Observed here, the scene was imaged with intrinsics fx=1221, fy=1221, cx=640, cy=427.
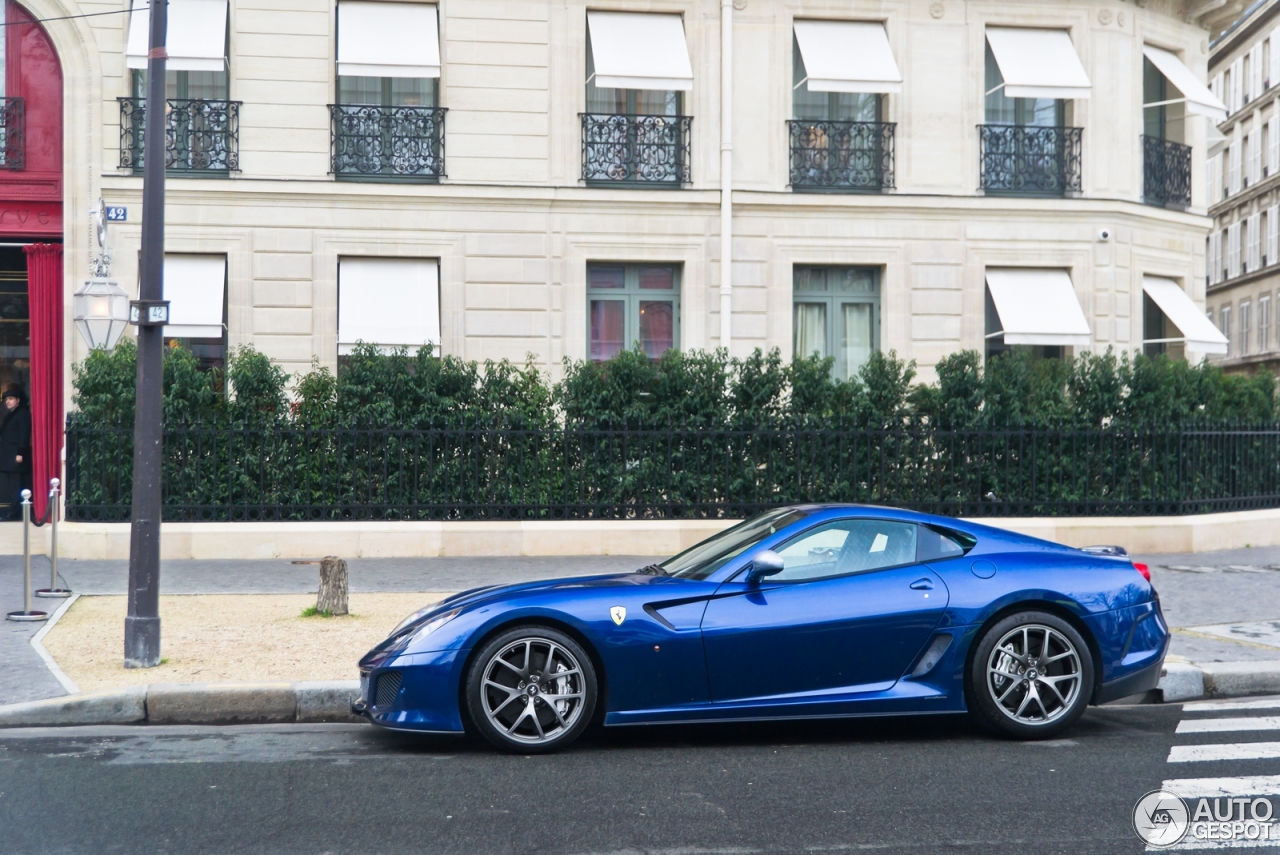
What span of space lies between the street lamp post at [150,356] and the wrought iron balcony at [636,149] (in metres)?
9.88

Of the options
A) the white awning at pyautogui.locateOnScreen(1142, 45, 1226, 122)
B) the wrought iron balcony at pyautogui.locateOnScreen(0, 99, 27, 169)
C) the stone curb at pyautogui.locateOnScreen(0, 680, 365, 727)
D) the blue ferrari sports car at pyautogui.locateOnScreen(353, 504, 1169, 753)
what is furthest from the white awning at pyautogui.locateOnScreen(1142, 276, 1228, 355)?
the wrought iron balcony at pyautogui.locateOnScreen(0, 99, 27, 169)

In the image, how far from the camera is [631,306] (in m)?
18.6

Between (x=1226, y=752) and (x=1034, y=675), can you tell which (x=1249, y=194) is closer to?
(x=1226, y=752)

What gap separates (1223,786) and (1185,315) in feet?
50.6

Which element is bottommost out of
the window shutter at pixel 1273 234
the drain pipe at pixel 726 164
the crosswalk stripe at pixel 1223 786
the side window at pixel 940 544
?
the crosswalk stripe at pixel 1223 786

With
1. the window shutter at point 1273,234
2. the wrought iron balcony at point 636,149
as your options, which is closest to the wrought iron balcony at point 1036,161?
the wrought iron balcony at point 636,149

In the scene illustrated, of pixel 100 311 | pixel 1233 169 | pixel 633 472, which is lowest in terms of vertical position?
pixel 633 472

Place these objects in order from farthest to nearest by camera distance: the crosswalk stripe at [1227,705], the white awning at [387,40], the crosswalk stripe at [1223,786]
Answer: the white awning at [387,40], the crosswalk stripe at [1227,705], the crosswalk stripe at [1223,786]

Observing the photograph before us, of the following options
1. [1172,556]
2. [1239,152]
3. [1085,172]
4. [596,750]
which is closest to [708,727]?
[596,750]

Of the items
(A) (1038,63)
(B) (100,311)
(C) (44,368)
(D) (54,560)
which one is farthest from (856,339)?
(D) (54,560)

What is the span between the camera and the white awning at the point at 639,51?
17.4m

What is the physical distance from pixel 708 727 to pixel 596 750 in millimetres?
880

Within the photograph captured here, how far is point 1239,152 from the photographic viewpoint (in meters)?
50.5

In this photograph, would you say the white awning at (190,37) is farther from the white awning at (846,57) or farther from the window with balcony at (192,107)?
the white awning at (846,57)
